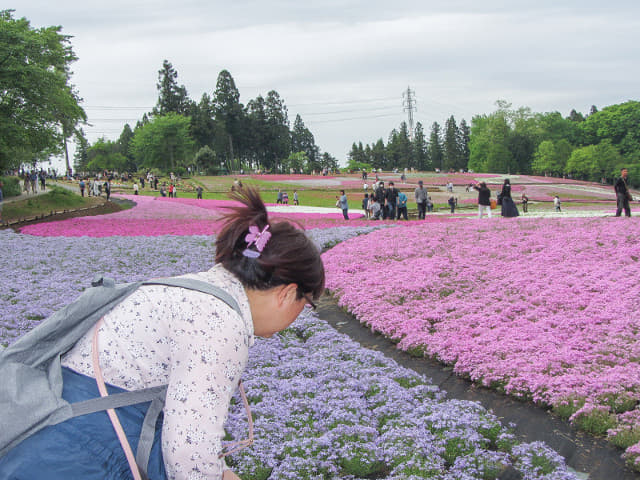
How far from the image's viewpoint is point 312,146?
142000 mm

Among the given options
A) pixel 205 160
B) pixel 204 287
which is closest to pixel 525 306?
pixel 204 287

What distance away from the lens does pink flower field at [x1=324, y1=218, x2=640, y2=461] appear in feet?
20.0

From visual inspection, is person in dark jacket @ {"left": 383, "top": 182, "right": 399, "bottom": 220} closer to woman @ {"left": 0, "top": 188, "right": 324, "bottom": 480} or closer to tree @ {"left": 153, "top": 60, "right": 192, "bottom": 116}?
woman @ {"left": 0, "top": 188, "right": 324, "bottom": 480}

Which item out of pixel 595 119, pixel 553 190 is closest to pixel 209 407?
pixel 553 190

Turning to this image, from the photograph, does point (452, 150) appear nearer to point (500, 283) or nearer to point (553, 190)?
point (553, 190)

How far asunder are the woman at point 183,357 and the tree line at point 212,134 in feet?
302

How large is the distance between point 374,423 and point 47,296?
23.9 ft

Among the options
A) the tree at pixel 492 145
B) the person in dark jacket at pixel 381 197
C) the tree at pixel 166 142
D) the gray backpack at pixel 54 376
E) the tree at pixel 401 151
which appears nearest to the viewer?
the gray backpack at pixel 54 376

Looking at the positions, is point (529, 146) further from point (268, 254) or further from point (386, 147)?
point (268, 254)

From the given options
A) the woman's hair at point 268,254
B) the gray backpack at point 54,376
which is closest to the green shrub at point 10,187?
the gray backpack at point 54,376

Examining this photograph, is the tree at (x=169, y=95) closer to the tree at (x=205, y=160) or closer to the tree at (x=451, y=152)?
the tree at (x=205, y=160)

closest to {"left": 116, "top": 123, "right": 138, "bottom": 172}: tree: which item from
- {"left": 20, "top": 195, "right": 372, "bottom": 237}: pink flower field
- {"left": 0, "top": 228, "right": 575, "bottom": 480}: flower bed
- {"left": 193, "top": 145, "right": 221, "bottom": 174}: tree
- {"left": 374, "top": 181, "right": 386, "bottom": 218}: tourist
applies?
{"left": 193, "top": 145, "right": 221, "bottom": 174}: tree

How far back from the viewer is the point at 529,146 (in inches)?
4400

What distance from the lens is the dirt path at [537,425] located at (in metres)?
4.82
